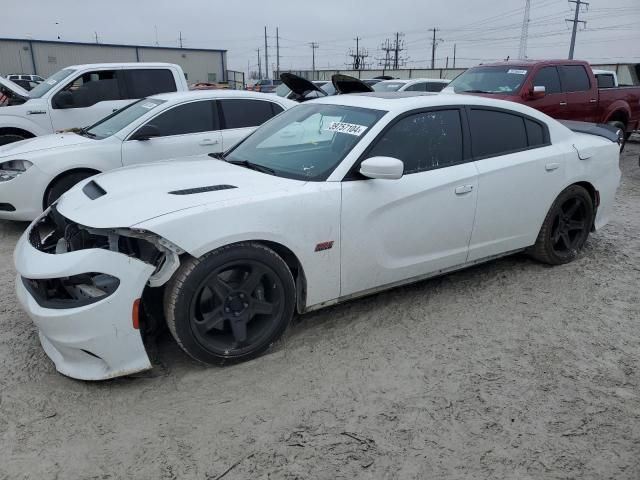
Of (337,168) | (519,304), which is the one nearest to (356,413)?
(337,168)

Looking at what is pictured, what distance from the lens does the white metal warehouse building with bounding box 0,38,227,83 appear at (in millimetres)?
31812

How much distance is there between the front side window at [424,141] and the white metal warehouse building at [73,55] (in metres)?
28.6

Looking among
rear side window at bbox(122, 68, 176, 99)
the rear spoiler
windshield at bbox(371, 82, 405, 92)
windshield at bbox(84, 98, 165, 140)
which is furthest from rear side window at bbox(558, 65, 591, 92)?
windshield at bbox(84, 98, 165, 140)

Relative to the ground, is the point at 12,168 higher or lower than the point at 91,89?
lower

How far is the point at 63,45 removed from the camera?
3194 cm

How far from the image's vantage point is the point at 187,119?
630 cm

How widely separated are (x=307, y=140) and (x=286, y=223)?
1026 millimetres

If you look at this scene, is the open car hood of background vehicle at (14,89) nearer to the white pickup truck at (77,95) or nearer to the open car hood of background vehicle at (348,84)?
the white pickup truck at (77,95)

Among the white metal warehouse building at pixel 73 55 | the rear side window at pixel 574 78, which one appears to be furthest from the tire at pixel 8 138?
the white metal warehouse building at pixel 73 55

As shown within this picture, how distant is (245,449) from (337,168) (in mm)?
1802

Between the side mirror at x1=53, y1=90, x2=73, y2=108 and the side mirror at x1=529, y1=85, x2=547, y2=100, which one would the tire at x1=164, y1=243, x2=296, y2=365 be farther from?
the side mirror at x1=529, y1=85, x2=547, y2=100

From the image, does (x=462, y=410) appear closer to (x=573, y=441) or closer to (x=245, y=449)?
(x=573, y=441)

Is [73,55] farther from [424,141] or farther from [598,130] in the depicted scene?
[424,141]

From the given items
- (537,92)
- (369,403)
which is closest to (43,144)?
(369,403)
